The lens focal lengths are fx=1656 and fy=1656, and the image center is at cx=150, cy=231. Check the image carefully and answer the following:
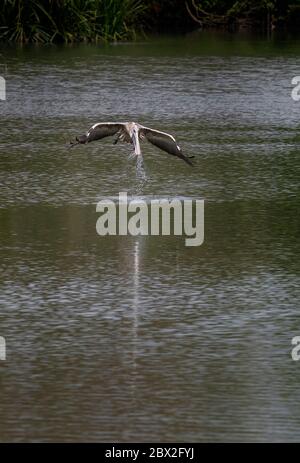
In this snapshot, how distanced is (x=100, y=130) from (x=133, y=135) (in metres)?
0.31

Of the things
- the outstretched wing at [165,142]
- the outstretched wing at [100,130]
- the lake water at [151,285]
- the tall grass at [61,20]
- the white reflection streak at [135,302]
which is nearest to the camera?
the lake water at [151,285]

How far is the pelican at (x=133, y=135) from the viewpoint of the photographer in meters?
9.30

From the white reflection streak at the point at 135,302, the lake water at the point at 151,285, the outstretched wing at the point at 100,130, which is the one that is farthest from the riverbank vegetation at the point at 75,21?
the white reflection streak at the point at 135,302

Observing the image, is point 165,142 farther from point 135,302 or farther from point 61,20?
point 61,20

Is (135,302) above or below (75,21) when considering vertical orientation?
below

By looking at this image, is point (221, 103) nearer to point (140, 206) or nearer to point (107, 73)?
point (107, 73)

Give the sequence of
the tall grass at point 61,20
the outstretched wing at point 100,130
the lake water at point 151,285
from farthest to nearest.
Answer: the tall grass at point 61,20, the outstretched wing at point 100,130, the lake water at point 151,285

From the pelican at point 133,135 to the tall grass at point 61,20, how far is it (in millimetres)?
15304

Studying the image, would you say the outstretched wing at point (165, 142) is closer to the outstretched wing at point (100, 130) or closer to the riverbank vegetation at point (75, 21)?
the outstretched wing at point (100, 130)

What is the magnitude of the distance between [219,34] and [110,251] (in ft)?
65.6

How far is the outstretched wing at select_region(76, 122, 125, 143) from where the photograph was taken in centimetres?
924

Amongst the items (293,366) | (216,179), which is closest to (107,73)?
(216,179)

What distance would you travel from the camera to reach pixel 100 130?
9.70 m

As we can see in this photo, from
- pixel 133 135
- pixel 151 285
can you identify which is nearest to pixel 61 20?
pixel 133 135
